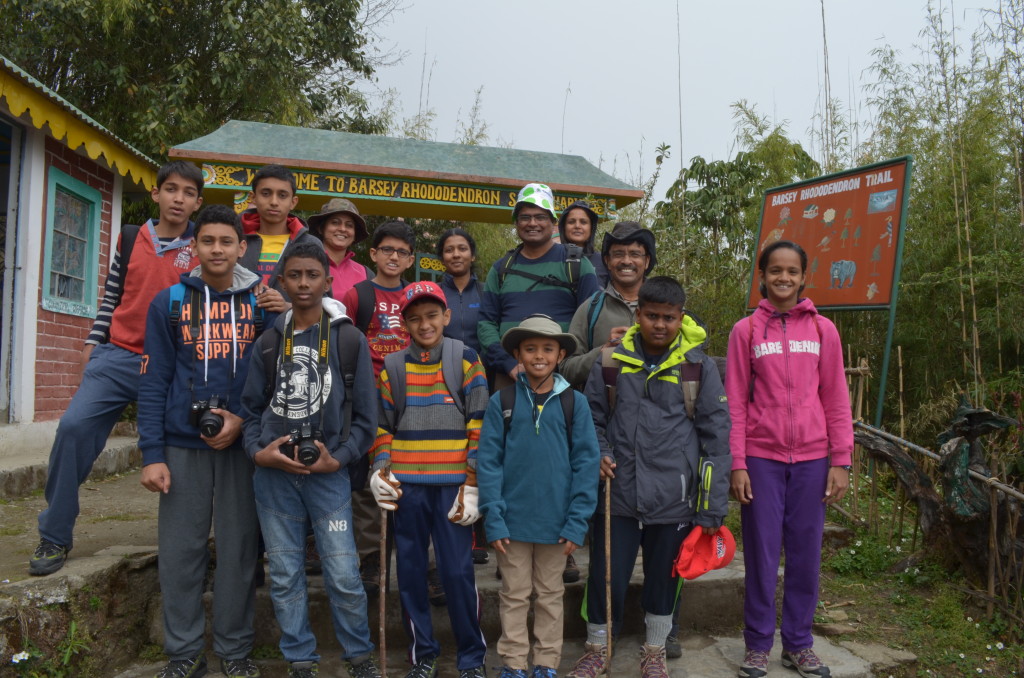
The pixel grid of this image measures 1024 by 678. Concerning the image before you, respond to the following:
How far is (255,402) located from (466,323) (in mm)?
1326

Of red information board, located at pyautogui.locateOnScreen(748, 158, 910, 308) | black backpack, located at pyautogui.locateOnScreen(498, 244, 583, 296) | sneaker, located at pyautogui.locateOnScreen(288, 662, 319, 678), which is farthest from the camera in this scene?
red information board, located at pyautogui.locateOnScreen(748, 158, 910, 308)

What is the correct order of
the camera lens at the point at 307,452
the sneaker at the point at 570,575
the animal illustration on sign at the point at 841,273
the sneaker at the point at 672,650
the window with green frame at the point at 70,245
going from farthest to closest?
the window with green frame at the point at 70,245 → the animal illustration on sign at the point at 841,273 → the sneaker at the point at 570,575 → the sneaker at the point at 672,650 → the camera lens at the point at 307,452

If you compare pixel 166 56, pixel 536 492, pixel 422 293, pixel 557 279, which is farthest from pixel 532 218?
pixel 166 56

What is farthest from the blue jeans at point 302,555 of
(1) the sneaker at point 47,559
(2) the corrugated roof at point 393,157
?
(2) the corrugated roof at point 393,157

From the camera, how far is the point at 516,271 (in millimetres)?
3912

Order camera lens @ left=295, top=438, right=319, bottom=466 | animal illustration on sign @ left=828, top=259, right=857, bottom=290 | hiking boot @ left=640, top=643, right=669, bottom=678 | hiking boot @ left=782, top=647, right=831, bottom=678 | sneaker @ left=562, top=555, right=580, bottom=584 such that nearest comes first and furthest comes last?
camera lens @ left=295, top=438, right=319, bottom=466
hiking boot @ left=640, top=643, right=669, bottom=678
hiking boot @ left=782, top=647, right=831, bottom=678
sneaker @ left=562, top=555, right=580, bottom=584
animal illustration on sign @ left=828, top=259, right=857, bottom=290

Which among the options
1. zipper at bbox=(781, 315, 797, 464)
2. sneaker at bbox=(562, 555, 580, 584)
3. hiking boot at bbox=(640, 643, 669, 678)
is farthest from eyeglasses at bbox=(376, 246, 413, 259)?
hiking boot at bbox=(640, 643, 669, 678)

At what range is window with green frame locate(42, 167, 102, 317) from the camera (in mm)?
6359

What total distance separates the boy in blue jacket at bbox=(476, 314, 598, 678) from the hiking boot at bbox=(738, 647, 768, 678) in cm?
80

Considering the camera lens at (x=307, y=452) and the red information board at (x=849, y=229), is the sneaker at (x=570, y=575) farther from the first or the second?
the red information board at (x=849, y=229)

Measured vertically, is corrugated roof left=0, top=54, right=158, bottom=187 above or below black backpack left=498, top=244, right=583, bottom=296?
above

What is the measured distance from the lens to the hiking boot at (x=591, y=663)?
10.1 feet

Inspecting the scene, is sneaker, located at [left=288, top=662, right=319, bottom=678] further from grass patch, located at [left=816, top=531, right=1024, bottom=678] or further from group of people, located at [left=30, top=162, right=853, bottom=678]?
grass patch, located at [left=816, top=531, right=1024, bottom=678]

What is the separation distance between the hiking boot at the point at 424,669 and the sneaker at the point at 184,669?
0.86 meters
